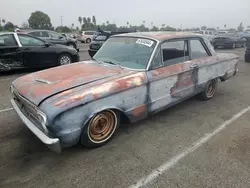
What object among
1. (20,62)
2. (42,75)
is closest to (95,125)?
(42,75)

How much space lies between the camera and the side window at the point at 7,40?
24.6 feet

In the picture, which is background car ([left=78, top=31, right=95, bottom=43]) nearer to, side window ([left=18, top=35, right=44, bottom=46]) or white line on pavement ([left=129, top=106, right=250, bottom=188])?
side window ([left=18, top=35, right=44, bottom=46])

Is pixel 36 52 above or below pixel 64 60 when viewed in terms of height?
above

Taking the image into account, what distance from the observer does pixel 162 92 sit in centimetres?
372

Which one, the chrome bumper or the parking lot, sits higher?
the chrome bumper

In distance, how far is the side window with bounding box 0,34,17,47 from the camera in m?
7.51

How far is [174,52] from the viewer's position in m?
4.07

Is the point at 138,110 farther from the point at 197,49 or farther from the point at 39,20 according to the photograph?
the point at 39,20

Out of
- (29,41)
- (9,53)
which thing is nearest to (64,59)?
(29,41)

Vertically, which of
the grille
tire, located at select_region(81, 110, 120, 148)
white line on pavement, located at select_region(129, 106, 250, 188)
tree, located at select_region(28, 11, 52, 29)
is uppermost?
tree, located at select_region(28, 11, 52, 29)

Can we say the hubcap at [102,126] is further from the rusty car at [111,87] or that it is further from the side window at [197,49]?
the side window at [197,49]

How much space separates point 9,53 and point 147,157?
6.73 meters

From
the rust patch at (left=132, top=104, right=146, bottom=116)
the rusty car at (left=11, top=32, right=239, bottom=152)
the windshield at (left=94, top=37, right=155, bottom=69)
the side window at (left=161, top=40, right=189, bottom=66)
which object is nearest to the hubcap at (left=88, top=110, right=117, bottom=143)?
the rusty car at (left=11, top=32, right=239, bottom=152)

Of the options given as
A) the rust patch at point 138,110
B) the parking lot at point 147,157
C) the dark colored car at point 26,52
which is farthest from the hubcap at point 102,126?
the dark colored car at point 26,52
